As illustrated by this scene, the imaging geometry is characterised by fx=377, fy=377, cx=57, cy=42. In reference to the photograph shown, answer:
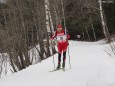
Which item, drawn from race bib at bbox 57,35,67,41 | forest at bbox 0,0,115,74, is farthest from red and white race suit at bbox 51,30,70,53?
forest at bbox 0,0,115,74

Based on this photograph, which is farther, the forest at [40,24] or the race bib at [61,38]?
the forest at [40,24]

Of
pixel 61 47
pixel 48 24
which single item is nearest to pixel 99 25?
pixel 48 24

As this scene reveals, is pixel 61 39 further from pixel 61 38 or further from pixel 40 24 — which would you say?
pixel 40 24

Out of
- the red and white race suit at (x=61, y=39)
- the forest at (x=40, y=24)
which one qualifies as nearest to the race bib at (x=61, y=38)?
the red and white race suit at (x=61, y=39)

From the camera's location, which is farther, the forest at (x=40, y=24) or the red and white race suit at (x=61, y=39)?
the forest at (x=40, y=24)

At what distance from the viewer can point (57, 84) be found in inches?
412

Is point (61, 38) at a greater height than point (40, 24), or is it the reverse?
point (61, 38)

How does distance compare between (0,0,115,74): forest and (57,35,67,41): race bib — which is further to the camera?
(0,0,115,74): forest

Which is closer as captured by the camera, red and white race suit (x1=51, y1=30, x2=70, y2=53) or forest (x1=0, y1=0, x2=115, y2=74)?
red and white race suit (x1=51, y1=30, x2=70, y2=53)

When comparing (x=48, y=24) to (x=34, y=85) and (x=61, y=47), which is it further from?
(x=34, y=85)

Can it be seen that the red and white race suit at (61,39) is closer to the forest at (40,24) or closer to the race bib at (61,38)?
the race bib at (61,38)

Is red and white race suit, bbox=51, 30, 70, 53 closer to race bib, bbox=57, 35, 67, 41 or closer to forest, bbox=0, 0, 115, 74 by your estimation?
race bib, bbox=57, 35, 67, 41

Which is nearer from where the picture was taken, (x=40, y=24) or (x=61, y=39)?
(x=61, y=39)

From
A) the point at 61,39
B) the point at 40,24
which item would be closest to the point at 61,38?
the point at 61,39
